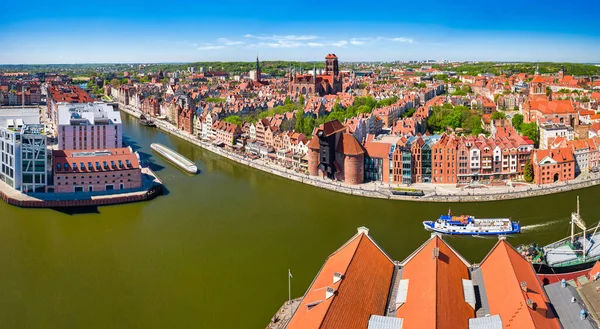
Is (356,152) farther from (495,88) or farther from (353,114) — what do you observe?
(495,88)

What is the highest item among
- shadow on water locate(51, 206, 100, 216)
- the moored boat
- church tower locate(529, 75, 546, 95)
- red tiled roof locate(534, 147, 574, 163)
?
church tower locate(529, 75, 546, 95)

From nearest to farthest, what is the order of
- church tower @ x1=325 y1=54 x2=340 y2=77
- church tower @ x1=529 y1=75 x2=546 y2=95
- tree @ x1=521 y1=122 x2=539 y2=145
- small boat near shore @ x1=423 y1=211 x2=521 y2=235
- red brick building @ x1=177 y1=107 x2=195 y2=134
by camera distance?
small boat near shore @ x1=423 y1=211 x2=521 y2=235 < tree @ x1=521 y1=122 x2=539 y2=145 < red brick building @ x1=177 y1=107 x2=195 y2=134 < church tower @ x1=529 y1=75 x2=546 y2=95 < church tower @ x1=325 y1=54 x2=340 y2=77

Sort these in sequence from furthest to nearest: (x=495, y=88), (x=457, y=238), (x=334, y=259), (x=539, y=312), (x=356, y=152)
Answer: (x=495, y=88) < (x=356, y=152) < (x=457, y=238) < (x=334, y=259) < (x=539, y=312)

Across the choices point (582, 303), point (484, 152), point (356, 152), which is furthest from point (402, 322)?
point (484, 152)

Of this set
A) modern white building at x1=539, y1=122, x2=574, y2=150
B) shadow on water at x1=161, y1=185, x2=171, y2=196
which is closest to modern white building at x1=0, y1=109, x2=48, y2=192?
shadow on water at x1=161, y1=185, x2=171, y2=196

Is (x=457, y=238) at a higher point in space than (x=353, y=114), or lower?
lower

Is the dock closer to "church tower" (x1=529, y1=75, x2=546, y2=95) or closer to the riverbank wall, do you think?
the riverbank wall
